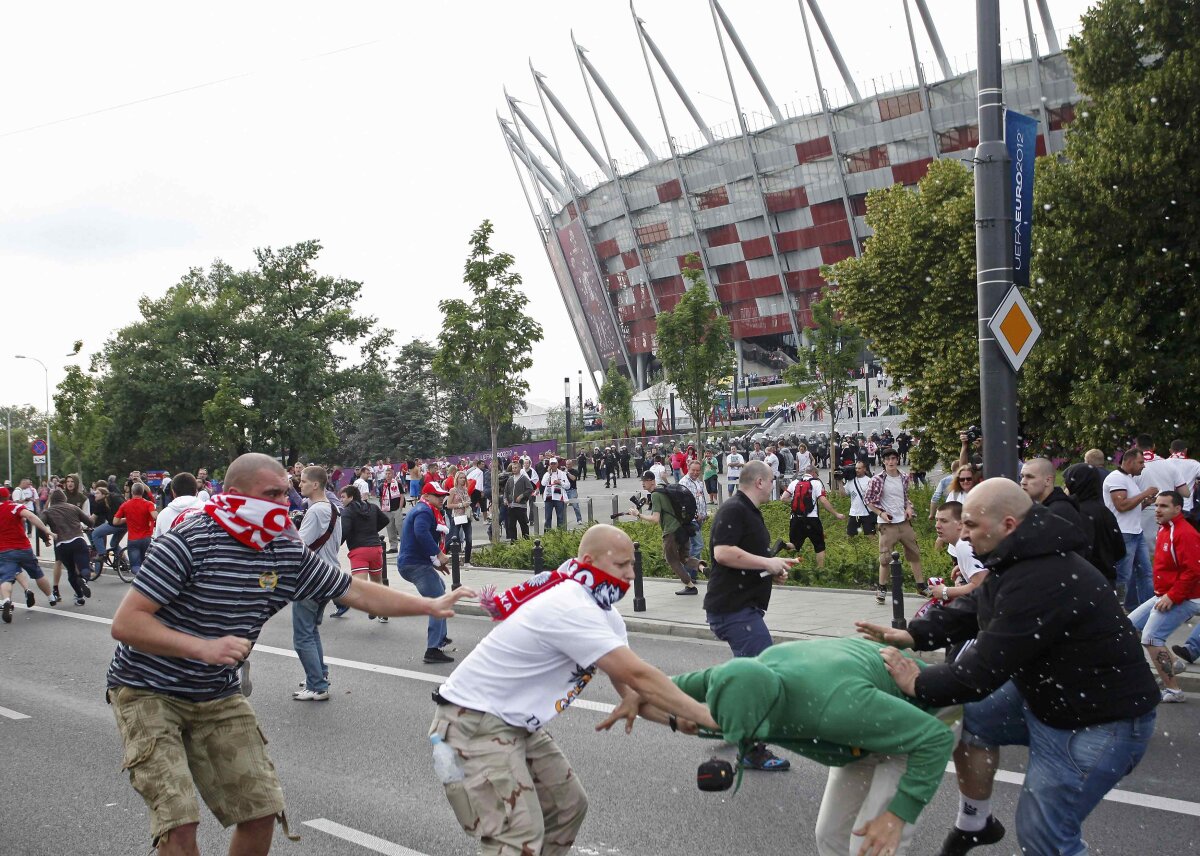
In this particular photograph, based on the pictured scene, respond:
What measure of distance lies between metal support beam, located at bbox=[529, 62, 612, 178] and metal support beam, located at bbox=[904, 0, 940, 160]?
24.1 m

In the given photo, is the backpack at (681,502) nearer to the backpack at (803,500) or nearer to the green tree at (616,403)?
the backpack at (803,500)

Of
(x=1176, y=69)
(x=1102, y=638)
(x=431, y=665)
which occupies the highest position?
(x=1176, y=69)

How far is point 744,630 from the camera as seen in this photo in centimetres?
687

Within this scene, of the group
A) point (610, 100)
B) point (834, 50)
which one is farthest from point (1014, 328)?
point (610, 100)

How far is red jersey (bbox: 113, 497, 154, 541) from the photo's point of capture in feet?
54.1

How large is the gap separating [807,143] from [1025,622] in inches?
Answer: 2845

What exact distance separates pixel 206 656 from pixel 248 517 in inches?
22.0

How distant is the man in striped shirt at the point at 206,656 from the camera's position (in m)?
3.95

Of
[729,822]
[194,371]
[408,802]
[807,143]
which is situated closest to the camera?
[729,822]

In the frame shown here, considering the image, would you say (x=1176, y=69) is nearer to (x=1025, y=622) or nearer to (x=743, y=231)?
(x=1025, y=622)

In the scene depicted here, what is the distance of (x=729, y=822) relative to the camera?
5.71 m

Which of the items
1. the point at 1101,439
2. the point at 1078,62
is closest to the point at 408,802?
the point at 1101,439

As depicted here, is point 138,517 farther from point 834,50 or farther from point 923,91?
point 923,91

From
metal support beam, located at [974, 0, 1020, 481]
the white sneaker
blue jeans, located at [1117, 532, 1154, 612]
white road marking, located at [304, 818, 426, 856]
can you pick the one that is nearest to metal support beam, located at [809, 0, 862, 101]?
metal support beam, located at [974, 0, 1020, 481]
